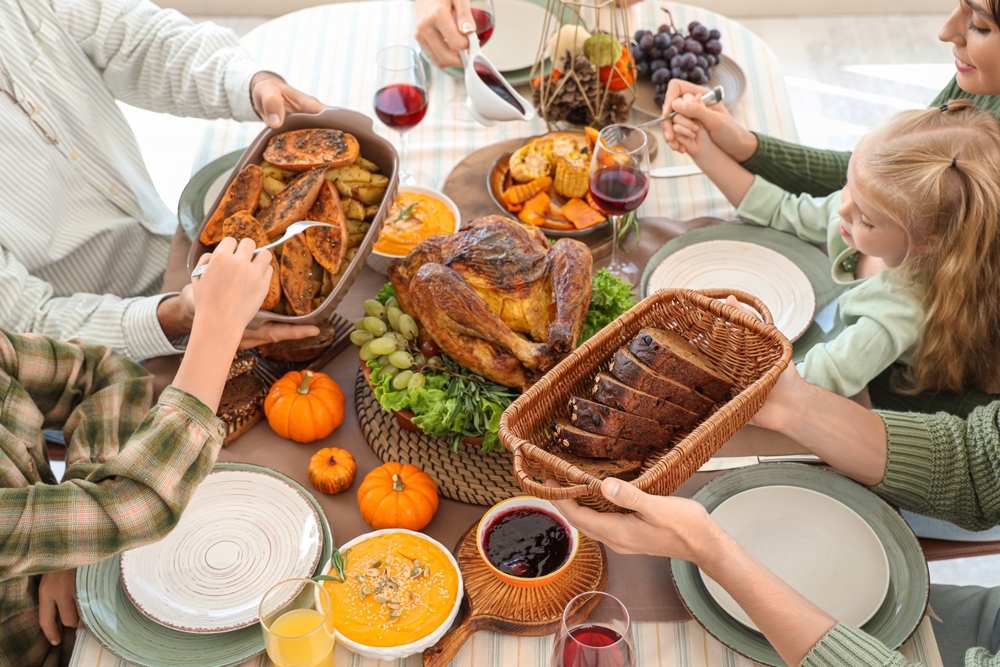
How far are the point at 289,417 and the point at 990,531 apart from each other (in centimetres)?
145

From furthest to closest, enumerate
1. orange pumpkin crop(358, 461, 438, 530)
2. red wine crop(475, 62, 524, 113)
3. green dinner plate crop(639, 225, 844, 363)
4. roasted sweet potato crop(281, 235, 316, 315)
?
red wine crop(475, 62, 524, 113) → green dinner plate crop(639, 225, 844, 363) → roasted sweet potato crop(281, 235, 316, 315) → orange pumpkin crop(358, 461, 438, 530)

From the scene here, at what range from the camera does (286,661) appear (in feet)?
3.73

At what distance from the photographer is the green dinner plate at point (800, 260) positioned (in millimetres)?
1722

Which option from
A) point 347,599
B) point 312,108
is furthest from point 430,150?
point 347,599

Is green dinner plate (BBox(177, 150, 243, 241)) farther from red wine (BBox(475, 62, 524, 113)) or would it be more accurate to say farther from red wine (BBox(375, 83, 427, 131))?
red wine (BBox(475, 62, 524, 113))

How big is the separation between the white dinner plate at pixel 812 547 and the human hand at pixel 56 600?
1.08 meters

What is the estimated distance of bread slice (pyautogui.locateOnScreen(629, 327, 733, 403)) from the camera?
1.29 meters

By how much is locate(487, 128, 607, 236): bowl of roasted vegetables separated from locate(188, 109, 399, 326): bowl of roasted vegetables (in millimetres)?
335

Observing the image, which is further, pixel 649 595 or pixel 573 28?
pixel 573 28

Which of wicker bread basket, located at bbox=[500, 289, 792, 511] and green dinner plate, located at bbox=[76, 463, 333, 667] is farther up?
wicker bread basket, located at bbox=[500, 289, 792, 511]

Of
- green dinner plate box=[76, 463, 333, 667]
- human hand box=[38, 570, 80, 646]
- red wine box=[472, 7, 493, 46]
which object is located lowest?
human hand box=[38, 570, 80, 646]

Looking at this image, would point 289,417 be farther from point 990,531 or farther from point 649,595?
point 990,531

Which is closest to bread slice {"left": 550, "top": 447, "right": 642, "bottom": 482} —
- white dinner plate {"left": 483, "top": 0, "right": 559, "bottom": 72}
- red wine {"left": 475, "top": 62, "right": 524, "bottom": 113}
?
red wine {"left": 475, "top": 62, "right": 524, "bottom": 113}

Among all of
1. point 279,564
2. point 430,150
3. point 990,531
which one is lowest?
point 990,531
